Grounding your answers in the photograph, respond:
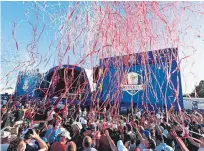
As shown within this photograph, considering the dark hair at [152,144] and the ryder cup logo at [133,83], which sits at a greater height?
the ryder cup logo at [133,83]

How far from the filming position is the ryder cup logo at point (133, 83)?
51.9 ft

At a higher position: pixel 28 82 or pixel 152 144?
pixel 28 82

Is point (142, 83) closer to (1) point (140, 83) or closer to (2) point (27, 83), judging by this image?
(1) point (140, 83)

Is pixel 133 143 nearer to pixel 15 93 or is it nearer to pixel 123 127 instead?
pixel 123 127

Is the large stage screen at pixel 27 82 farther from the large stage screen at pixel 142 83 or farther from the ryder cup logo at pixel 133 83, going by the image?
the ryder cup logo at pixel 133 83

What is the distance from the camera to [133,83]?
629 inches

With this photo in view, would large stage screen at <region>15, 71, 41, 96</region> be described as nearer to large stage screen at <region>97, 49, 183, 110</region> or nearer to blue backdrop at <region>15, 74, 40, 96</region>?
blue backdrop at <region>15, 74, 40, 96</region>

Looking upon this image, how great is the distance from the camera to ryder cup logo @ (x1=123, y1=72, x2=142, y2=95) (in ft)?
51.9

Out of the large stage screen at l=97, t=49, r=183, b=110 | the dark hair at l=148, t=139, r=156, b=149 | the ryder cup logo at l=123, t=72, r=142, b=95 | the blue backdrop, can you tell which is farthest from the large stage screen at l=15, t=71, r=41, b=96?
the dark hair at l=148, t=139, r=156, b=149

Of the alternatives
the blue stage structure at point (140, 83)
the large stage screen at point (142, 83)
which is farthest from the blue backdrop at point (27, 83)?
the large stage screen at point (142, 83)

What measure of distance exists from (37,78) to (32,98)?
6.92 feet

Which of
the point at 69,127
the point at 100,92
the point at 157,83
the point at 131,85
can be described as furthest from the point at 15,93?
the point at 69,127

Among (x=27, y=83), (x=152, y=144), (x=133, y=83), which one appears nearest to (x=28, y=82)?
(x=27, y=83)

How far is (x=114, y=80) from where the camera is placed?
17.0 meters
